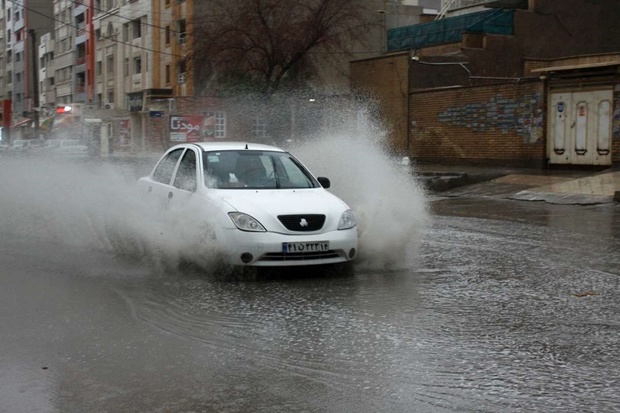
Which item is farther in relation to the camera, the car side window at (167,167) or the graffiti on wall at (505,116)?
the graffiti on wall at (505,116)

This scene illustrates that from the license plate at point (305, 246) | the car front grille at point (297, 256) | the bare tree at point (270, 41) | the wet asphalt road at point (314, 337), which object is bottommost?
the wet asphalt road at point (314, 337)

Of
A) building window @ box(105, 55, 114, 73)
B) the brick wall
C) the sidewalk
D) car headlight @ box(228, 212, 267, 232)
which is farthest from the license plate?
building window @ box(105, 55, 114, 73)

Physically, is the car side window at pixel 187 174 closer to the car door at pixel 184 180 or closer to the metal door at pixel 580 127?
the car door at pixel 184 180

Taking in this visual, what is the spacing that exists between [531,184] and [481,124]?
6.90 metres

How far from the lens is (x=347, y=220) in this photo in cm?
909

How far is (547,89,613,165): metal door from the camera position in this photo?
76.3 feet

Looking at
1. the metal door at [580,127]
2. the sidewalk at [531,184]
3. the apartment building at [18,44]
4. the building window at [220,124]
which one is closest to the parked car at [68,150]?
the building window at [220,124]

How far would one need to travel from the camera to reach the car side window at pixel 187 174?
32.0ft

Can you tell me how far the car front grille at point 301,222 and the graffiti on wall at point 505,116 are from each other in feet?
59.5

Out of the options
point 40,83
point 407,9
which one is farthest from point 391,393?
point 40,83

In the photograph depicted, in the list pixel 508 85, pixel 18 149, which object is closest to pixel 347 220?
pixel 508 85

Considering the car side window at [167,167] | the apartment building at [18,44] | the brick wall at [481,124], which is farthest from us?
the apartment building at [18,44]

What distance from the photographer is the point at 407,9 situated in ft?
Answer: 175

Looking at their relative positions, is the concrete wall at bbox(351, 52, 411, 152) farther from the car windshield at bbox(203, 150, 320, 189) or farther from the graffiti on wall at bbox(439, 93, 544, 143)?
the car windshield at bbox(203, 150, 320, 189)
